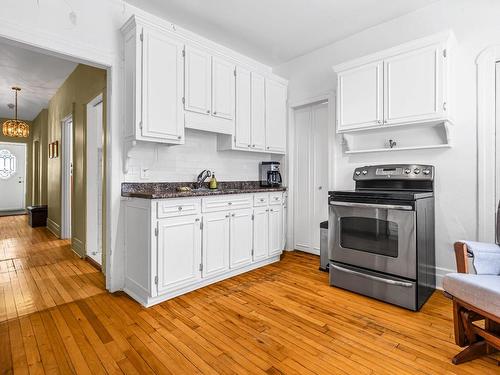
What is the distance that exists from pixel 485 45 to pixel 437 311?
244 centimetres

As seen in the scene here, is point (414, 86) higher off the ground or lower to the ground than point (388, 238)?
higher

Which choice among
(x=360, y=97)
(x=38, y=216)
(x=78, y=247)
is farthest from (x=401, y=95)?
(x=38, y=216)

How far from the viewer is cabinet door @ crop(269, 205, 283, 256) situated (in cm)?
359

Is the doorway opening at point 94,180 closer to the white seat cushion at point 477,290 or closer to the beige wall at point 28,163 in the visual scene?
the white seat cushion at point 477,290

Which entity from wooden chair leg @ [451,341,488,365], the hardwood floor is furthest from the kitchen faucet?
wooden chair leg @ [451,341,488,365]

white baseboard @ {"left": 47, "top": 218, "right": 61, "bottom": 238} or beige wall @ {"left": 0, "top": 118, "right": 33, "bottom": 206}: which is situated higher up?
beige wall @ {"left": 0, "top": 118, "right": 33, "bottom": 206}

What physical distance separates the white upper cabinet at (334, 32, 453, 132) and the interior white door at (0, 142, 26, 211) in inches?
389

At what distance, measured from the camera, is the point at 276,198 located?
3668 millimetres

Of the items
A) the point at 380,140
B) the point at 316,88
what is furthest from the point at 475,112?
the point at 316,88

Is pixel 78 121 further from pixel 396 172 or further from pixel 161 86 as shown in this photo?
→ pixel 396 172

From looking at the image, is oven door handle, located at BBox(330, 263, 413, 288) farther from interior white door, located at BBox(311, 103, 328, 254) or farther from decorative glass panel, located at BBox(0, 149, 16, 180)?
decorative glass panel, located at BBox(0, 149, 16, 180)

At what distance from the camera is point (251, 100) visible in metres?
3.66

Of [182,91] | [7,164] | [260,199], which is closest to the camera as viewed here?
[182,91]

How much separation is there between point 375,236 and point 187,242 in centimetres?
176
